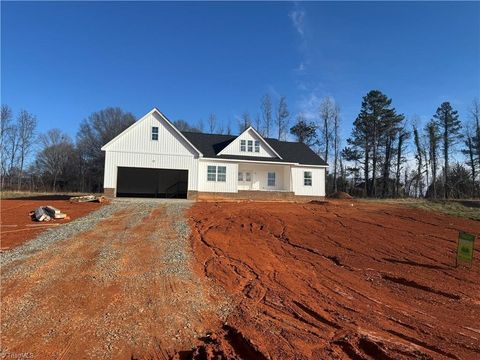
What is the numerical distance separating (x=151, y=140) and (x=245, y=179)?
29.0ft

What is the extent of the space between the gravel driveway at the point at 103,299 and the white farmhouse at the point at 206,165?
41.6 feet

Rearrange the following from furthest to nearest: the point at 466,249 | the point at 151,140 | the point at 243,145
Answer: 1. the point at 243,145
2. the point at 151,140
3. the point at 466,249

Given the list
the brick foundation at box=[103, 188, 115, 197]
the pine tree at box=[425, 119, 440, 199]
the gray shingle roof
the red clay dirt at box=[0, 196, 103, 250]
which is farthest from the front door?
the pine tree at box=[425, 119, 440, 199]

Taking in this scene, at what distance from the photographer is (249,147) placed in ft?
92.7

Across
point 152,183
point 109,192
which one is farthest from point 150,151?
point 152,183

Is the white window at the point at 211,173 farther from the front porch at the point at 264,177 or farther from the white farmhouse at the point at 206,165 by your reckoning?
the front porch at the point at 264,177

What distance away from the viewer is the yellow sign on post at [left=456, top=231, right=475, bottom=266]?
8.46 m

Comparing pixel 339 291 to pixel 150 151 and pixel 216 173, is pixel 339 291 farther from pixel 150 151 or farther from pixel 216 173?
pixel 216 173

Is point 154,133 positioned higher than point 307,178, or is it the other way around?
point 154,133

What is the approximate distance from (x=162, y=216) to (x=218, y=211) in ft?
9.61

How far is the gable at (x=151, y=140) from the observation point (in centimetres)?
2312

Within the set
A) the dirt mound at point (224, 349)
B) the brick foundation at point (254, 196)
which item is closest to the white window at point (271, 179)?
the brick foundation at point (254, 196)

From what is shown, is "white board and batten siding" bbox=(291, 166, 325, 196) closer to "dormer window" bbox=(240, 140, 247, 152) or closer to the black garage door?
"dormer window" bbox=(240, 140, 247, 152)

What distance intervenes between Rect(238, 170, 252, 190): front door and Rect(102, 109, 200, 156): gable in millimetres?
5752
